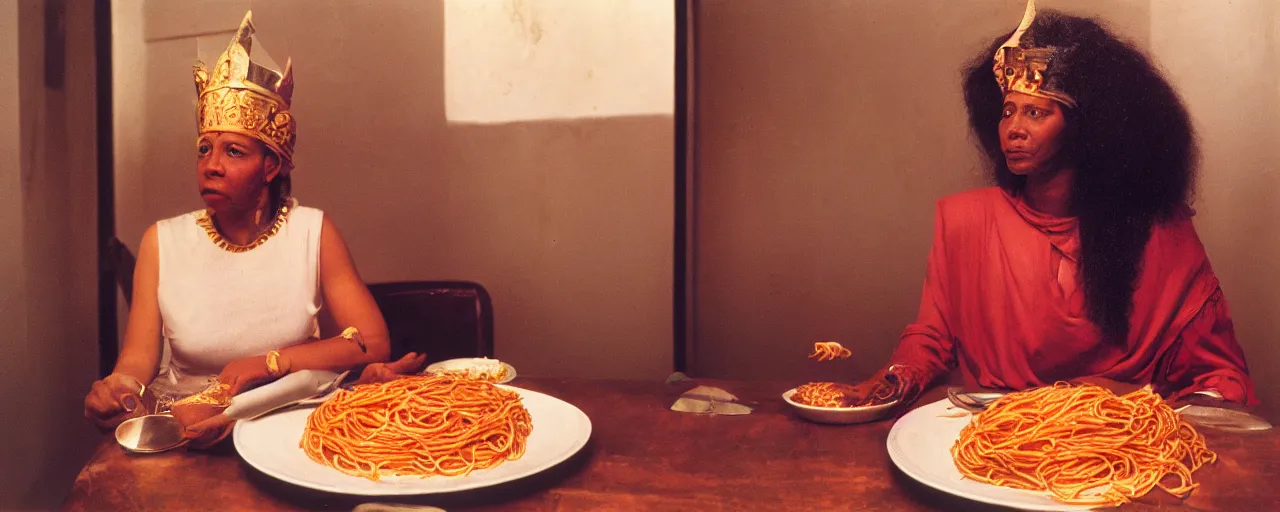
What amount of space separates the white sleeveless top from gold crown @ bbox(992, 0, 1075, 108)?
1444 mm

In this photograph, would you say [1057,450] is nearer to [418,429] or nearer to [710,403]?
[710,403]

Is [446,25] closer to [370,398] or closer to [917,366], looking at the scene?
[370,398]

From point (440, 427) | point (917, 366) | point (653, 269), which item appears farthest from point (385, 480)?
point (653, 269)

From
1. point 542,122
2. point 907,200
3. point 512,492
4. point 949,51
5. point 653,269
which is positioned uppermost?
point 949,51

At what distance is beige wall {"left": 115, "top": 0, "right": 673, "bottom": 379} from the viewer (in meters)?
Answer: 2.13

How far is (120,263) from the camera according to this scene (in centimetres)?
199

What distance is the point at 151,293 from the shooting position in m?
1.67

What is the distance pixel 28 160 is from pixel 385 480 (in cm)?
149

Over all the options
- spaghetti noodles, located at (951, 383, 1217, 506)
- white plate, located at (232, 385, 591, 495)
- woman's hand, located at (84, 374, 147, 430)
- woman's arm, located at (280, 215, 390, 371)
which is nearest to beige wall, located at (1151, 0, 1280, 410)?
spaghetti noodles, located at (951, 383, 1217, 506)

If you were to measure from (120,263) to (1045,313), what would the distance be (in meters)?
2.12

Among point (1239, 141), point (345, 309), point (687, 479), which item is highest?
point (1239, 141)

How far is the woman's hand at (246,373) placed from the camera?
1392mm

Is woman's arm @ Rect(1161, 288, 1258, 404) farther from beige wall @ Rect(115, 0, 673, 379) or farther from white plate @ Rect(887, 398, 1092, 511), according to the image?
beige wall @ Rect(115, 0, 673, 379)

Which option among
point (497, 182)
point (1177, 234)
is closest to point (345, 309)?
point (497, 182)
